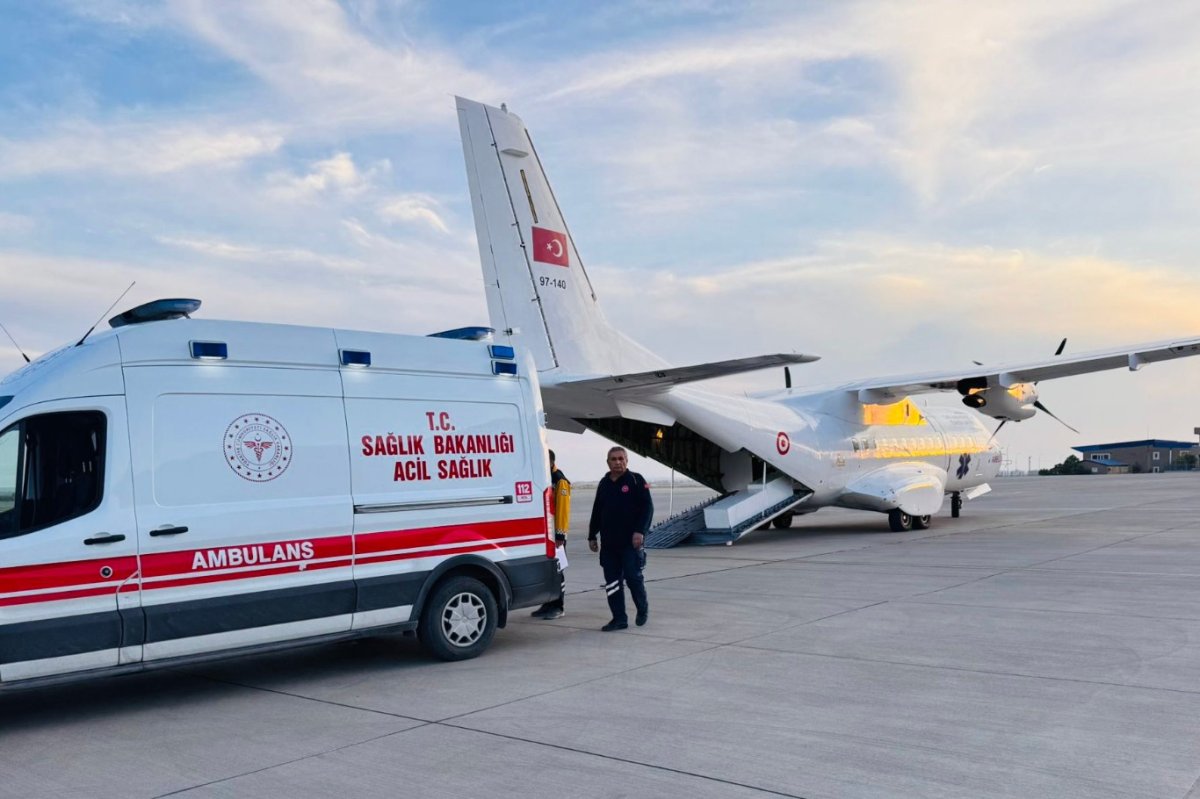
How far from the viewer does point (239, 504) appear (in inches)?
275

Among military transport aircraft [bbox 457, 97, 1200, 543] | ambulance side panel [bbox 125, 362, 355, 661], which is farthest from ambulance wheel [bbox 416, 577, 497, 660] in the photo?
military transport aircraft [bbox 457, 97, 1200, 543]

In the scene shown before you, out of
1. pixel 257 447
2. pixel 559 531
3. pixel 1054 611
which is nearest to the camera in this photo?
pixel 257 447

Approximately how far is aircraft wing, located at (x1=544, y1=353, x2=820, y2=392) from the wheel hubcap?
538cm

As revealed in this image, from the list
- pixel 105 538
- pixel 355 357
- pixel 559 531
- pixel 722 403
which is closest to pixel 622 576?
pixel 559 531

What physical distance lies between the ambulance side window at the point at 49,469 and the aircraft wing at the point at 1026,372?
57.9 feet

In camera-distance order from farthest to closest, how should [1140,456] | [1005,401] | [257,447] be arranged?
[1140,456], [1005,401], [257,447]

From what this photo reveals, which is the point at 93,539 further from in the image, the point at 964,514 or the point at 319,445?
the point at 964,514

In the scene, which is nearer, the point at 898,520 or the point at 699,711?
the point at 699,711

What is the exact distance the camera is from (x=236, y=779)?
517 centimetres

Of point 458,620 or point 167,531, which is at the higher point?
point 167,531

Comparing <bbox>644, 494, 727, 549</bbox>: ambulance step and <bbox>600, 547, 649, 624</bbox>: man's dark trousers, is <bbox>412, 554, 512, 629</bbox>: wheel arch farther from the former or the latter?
<bbox>644, 494, 727, 549</bbox>: ambulance step

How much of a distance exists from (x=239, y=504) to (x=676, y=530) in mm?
13275

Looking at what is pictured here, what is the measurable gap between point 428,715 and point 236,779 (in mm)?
1467

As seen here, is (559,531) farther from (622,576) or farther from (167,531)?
(167,531)
